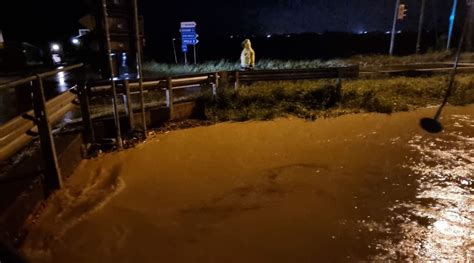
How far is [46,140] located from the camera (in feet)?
16.5

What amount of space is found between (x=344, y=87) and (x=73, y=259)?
891 cm

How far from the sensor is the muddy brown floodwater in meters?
4.28

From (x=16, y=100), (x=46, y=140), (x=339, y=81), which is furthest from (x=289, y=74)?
(x=46, y=140)

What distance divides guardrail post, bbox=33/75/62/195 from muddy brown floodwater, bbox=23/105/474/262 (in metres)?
0.22

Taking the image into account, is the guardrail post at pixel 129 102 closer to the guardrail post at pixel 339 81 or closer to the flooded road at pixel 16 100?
the flooded road at pixel 16 100

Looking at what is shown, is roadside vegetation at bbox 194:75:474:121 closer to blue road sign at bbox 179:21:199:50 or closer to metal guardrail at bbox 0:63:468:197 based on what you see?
metal guardrail at bbox 0:63:468:197

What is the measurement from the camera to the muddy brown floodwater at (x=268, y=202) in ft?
14.0

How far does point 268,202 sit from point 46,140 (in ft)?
9.79

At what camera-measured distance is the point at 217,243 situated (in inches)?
173

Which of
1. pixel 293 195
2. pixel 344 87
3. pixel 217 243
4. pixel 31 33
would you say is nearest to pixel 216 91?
pixel 344 87

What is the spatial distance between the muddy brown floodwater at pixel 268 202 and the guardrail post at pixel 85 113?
481mm

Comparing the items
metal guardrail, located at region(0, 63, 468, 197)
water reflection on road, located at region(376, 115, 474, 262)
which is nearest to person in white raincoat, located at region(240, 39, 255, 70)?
metal guardrail, located at region(0, 63, 468, 197)

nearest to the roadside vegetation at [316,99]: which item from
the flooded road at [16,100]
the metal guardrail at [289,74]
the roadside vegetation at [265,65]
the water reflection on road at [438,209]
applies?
the metal guardrail at [289,74]

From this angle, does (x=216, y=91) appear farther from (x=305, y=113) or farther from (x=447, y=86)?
(x=447, y=86)
